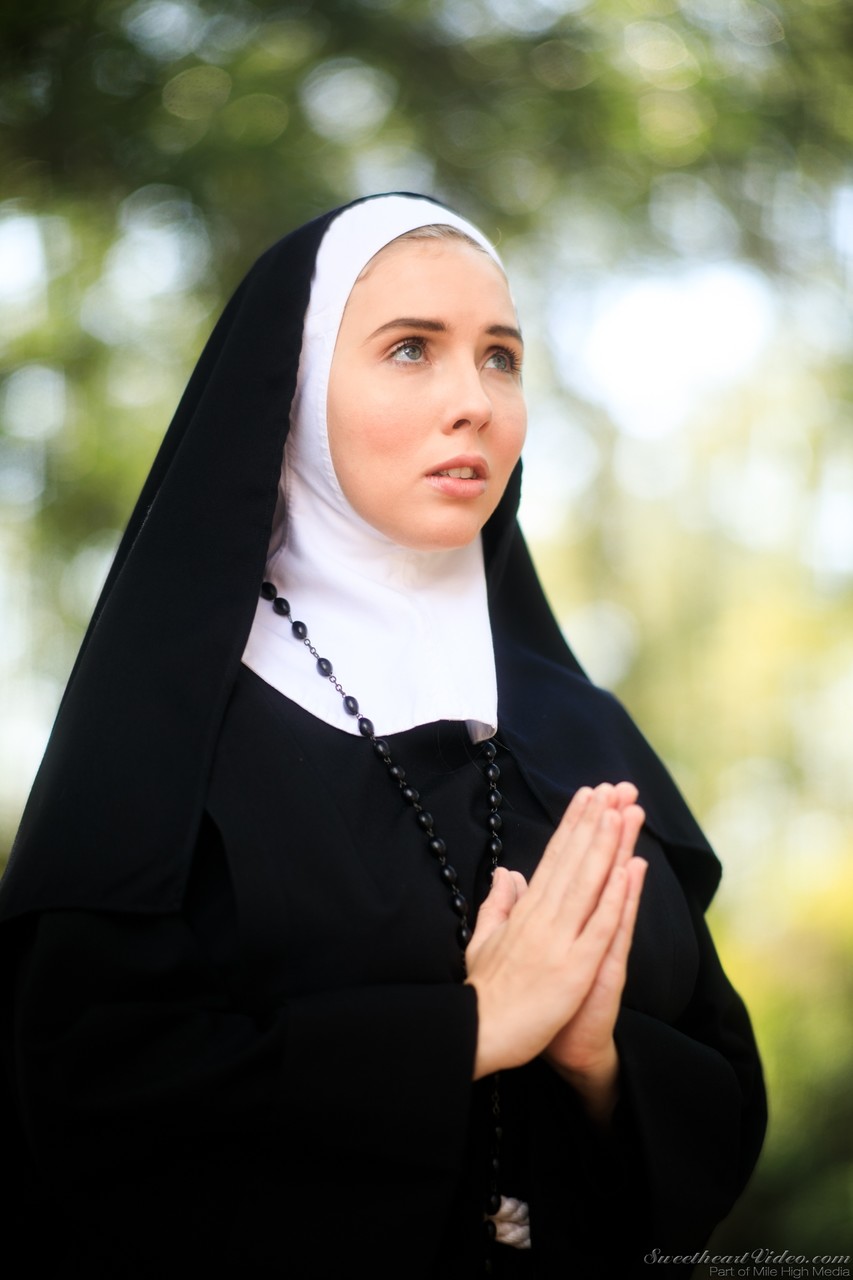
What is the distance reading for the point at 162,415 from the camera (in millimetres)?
4391

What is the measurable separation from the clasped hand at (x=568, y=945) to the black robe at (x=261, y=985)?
0.18 ft

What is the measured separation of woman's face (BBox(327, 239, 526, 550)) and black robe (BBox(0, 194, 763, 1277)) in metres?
0.12

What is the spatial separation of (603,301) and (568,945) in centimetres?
364

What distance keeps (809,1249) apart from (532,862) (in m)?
2.95

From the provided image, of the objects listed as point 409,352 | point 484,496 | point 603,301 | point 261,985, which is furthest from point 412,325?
point 603,301

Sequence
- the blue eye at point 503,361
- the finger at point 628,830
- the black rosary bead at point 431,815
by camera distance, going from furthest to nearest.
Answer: the blue eye at point 503,361 → the black rosary bead at point 431,815 → the finger at point 628,830

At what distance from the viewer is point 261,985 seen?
1.68 meters

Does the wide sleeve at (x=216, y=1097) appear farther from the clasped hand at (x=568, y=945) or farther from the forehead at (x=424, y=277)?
the forehead at (x=424, y=277)

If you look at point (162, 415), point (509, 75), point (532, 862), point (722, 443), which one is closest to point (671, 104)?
point (509, 75)

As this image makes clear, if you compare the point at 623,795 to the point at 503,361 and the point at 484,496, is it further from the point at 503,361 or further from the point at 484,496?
the point at 503,361

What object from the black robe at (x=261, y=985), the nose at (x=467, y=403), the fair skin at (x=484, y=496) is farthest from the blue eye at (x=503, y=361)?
the black robe at (x=261, y=985)

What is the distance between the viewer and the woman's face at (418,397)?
1.88 metres

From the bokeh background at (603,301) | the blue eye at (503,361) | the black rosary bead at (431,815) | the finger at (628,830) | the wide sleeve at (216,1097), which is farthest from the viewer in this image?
the bokeh background at (603,301)

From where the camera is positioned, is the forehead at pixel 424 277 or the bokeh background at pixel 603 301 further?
the bokeh background at pixel 603 301
